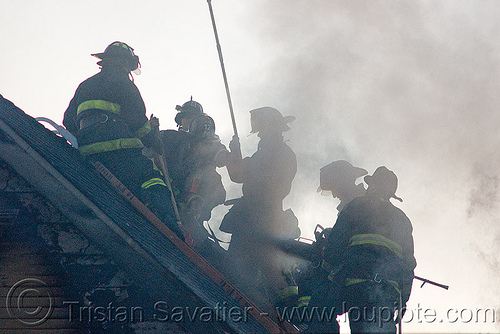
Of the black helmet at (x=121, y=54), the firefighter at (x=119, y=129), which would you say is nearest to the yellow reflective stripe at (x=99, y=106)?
the firefighter at (x=119, y=129)

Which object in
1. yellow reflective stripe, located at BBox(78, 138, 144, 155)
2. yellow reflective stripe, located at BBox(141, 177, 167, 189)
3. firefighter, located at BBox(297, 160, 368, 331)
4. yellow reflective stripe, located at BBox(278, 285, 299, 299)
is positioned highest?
firefighter, located at BBox(297, 160, 368, 331)

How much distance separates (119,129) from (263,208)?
2.34 metres

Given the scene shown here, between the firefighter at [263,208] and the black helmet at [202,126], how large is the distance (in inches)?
15.0

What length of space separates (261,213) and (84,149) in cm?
257

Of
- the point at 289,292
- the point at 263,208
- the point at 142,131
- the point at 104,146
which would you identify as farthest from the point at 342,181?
the point at 104,146

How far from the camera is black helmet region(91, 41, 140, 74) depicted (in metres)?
7.42

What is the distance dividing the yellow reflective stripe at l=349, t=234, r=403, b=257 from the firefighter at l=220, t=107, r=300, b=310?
1917 mm

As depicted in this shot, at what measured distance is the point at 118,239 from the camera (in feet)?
16.8

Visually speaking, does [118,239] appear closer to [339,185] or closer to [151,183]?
[151,183]

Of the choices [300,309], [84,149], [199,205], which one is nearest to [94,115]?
[84,149]

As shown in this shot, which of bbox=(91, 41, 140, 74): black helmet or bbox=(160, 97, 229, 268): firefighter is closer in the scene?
bbox=(91, 41, 140, 74): black helmet

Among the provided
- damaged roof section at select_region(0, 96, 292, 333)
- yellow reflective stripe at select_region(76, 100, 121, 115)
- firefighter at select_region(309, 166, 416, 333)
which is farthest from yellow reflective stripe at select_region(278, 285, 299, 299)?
yellow reflective stripe at select_region(76, 100, 121, 115)

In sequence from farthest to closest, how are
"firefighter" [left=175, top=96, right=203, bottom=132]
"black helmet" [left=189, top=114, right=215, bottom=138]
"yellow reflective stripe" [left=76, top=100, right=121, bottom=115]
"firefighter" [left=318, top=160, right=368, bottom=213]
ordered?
1. "firefighter" [left=175, top=96, right=203, bottom=132]
2. "firefighter" [left=318, top=160, right=368, bottom=213]
3. "black helmet" [left=189, top=114, right=215, bottom=138]
4. "yellow reflective stripe" [left=76, top=100, right=121, bottom=115]

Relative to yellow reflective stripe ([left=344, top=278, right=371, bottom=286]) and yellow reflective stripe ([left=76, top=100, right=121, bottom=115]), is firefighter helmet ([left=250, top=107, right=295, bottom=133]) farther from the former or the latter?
yellow reflective stripe ([left=344, top=278, right=371, bottom=286])
